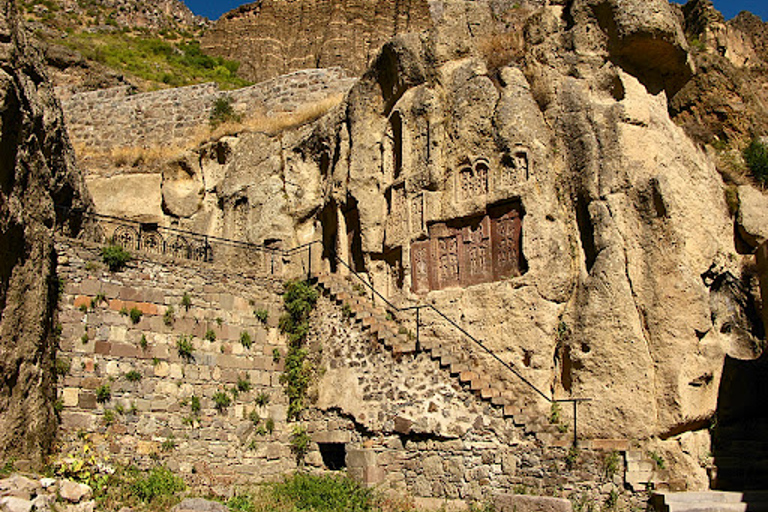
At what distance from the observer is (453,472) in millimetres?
14664

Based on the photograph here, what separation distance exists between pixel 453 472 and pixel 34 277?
323 inches

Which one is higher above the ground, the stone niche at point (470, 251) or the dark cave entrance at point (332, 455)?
the stone niche at point (470, 251)

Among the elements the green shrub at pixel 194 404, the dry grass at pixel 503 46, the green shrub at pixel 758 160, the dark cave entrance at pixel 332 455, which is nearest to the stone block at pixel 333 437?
the dark cave entrance at pixel 332 455

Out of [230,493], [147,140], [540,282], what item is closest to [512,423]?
[540,282]

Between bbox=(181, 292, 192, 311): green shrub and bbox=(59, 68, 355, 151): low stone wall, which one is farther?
bbox=(59, 68, 355, 151): low stone wall

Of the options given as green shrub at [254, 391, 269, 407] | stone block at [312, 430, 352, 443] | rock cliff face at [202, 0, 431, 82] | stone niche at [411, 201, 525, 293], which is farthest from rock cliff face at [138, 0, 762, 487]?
rock cliff face at [202, 0, 431, 82]

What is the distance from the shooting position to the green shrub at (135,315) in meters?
15.9

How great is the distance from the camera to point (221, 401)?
1666 cm

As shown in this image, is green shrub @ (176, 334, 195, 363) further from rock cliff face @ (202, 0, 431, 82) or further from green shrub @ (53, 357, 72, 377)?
rock cliff face @ (202, 0, 431, 82)

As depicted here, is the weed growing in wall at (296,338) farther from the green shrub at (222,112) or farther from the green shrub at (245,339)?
the green shrub at (222,112)

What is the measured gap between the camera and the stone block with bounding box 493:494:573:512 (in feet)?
41.4

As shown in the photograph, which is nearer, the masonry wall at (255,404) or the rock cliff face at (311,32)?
the masonry wall at (255,404)

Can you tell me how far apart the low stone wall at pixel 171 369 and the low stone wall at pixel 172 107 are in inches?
393

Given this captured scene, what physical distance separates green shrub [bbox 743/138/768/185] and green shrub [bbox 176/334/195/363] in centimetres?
1373
